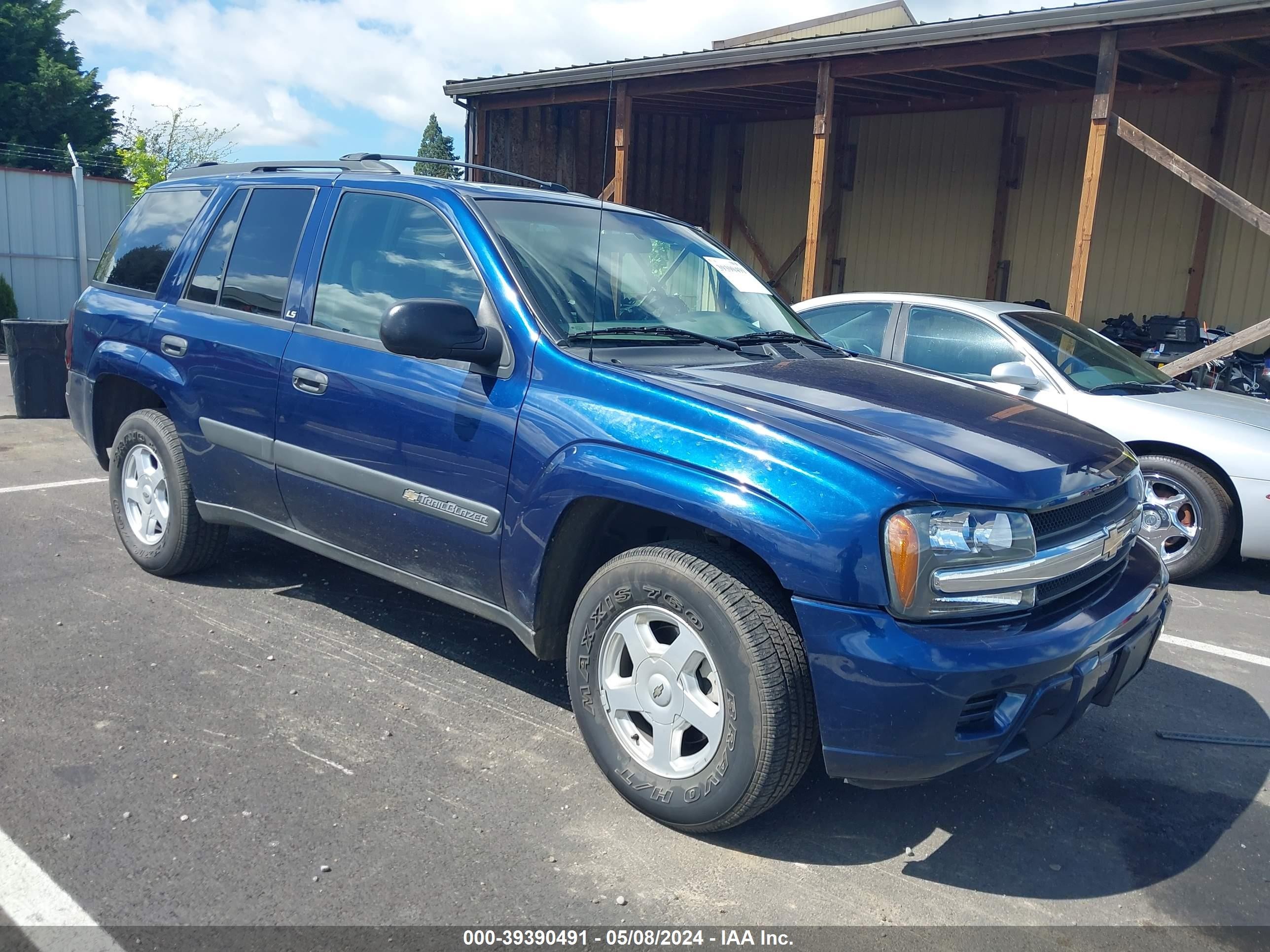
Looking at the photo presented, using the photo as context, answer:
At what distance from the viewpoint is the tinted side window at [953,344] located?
6.60m

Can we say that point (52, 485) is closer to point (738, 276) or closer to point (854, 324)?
point (738, 276)

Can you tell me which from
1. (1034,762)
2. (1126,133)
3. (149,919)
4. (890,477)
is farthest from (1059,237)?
(149,919)

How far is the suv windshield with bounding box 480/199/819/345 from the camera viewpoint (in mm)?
3658

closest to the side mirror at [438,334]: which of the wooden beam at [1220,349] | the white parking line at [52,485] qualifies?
the white parking line at [52,485]

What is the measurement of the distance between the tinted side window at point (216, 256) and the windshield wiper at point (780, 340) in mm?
2317

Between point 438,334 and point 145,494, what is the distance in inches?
→ 99.6

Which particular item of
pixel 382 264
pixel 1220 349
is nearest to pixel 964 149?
pixel 1220 349

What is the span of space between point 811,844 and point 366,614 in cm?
247

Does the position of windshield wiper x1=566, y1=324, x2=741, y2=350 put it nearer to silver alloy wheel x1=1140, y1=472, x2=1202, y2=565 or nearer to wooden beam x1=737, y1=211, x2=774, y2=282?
silver alloy wheel x1=1140, y1=472, x2=1202, y2=565

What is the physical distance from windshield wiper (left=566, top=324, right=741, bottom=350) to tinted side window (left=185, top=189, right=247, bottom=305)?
199cm

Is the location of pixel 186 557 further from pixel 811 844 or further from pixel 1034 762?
pixel 1034 762

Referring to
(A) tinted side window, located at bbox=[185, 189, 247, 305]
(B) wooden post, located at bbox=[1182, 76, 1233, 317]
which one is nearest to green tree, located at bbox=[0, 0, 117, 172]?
(B) wooden post, located at bbox=[1182, 76, 1233, 317]

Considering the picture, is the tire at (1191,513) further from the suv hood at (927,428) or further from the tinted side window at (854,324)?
the suv hood at (927,428)

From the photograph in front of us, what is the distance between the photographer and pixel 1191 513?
6.12 metres
